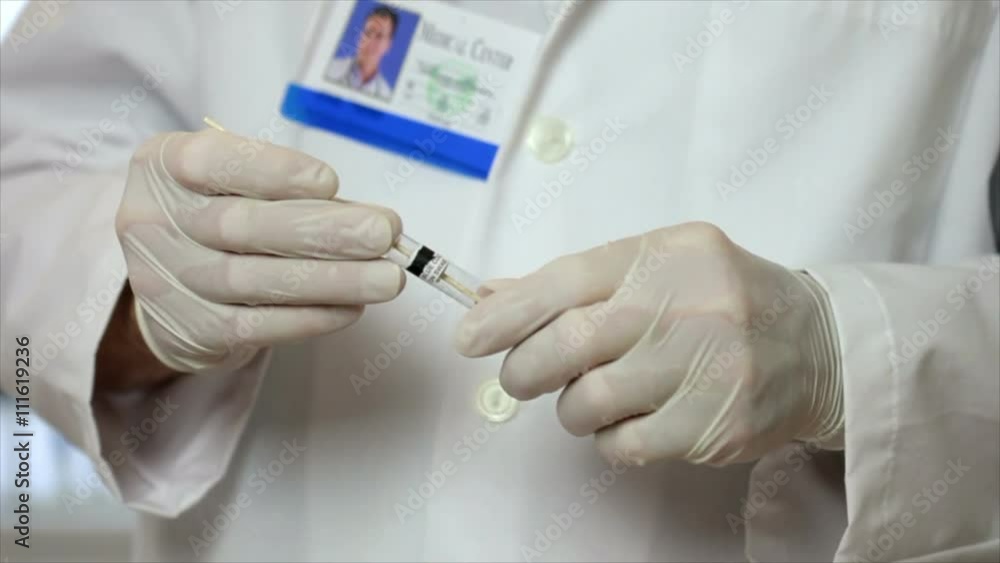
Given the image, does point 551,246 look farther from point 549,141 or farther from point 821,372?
point 821,372

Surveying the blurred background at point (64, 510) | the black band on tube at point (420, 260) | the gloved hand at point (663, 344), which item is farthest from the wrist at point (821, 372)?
the blurred background at point (64, 510)

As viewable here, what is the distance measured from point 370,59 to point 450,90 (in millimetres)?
61

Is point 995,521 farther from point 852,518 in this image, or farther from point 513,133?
point 513,133

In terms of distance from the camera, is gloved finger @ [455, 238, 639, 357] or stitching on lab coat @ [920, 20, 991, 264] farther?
stitching on lab coat @ [920, 20, 991, 264]

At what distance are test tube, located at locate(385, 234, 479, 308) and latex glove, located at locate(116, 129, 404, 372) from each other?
0.01 metres

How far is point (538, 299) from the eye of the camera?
1.51 ft

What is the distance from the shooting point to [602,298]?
18.4 inches

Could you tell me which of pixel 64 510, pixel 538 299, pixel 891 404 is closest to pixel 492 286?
pixel 538 299

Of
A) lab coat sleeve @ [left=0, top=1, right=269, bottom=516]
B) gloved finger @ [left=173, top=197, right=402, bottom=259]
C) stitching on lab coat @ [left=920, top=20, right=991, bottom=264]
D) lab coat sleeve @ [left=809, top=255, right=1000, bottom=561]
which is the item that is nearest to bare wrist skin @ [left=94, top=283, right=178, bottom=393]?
lab coat sleeve @ [left=0, top=1, right=269, bottom=516]

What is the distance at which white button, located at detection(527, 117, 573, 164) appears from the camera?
0.56 meters

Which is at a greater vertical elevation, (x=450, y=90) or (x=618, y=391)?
(x=450, y=90)

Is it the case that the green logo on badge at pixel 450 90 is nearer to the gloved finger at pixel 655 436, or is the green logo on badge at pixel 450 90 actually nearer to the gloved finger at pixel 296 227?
the gloved finger at pixel 296 227

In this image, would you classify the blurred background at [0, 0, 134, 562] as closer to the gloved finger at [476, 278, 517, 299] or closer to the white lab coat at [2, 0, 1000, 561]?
the white lab coat at [2, 0, 1000, 561]

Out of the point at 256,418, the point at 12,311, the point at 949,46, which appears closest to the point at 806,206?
the point at 949,46
